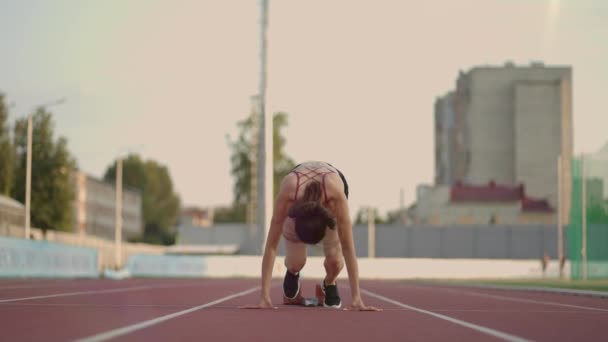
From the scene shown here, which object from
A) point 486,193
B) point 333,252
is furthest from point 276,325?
point 486,193

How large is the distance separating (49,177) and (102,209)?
75.6 meters

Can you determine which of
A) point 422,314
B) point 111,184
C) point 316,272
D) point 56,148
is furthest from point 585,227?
point 111,184

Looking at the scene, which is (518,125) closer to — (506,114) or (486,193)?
(506,114)

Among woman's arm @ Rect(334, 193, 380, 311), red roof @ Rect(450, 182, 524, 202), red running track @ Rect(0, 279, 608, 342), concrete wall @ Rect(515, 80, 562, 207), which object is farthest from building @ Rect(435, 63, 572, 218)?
red running track @ Rect(0, 279, 608, 342)

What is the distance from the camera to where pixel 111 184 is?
15450cm

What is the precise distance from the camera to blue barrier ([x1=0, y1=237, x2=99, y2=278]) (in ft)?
116

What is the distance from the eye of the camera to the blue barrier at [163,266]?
188 ft

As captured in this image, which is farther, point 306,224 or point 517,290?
point 517,290

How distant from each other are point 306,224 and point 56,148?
61771 mm

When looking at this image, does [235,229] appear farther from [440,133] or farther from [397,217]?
[397,217]

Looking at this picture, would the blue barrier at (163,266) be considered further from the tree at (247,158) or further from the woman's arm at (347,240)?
the tree at (247,158)

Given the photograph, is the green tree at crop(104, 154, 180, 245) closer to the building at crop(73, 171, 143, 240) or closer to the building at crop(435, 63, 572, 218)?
the building at crop(73, 171, 143, 240)

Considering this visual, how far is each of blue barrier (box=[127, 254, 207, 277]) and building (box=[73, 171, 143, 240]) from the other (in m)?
72.8

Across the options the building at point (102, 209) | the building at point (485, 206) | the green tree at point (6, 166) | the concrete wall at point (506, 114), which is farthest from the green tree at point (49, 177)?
the building at point (102, 209)
